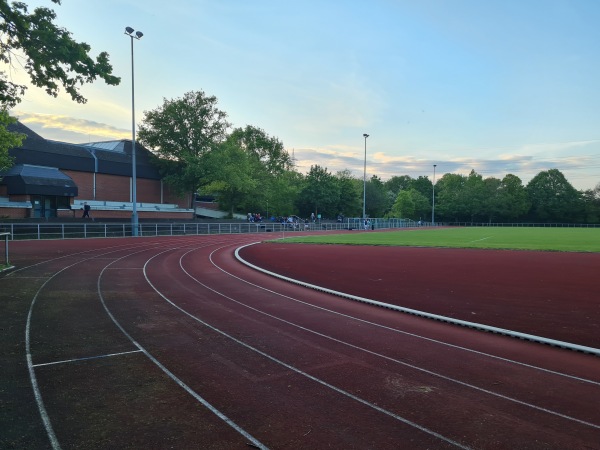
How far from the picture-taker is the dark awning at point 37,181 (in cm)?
3497

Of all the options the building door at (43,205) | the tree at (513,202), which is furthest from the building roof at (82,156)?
the tree at (513,202)

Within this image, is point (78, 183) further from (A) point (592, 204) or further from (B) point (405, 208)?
(A) point (592, 204)

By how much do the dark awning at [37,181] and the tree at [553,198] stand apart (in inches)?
3880

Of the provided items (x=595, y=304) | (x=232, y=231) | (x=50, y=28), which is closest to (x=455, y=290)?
(x=595, y=304)

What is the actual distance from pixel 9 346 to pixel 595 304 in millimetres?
11400

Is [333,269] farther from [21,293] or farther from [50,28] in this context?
[50,28]

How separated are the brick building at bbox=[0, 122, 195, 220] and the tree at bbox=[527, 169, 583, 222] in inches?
3395

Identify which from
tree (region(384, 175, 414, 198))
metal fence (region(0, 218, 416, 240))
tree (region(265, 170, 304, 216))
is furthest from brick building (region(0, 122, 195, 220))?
tree (region(384, 175, 414, 198))

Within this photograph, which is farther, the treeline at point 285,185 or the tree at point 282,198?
the tree at point 282,198

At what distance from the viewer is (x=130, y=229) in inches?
1329

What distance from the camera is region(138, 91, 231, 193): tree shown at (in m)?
49.1

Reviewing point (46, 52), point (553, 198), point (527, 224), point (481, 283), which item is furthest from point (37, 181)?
point (553, 198)

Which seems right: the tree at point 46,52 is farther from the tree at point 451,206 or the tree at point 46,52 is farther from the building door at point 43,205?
the tree at point 451,206

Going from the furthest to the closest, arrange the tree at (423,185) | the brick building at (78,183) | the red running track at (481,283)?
the tree at (423,185), the brick building at (78,183), the red running track at (481,283)
